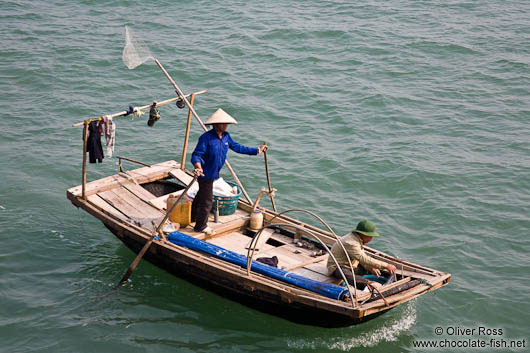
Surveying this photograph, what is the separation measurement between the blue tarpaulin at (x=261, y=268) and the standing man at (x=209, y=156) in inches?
16.3

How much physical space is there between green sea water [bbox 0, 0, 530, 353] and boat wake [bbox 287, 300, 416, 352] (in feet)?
0.09

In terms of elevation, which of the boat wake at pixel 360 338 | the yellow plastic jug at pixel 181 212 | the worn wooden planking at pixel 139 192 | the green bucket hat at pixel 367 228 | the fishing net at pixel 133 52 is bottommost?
the boat wake at pixel 360 338

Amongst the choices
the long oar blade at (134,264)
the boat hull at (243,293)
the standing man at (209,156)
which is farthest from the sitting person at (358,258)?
the long oar blade at (134,264)

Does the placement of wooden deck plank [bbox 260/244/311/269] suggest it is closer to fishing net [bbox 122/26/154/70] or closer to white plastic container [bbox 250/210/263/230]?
white plastic container [bbox 250/210/263/230]

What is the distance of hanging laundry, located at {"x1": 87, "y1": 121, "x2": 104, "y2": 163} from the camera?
332 inches

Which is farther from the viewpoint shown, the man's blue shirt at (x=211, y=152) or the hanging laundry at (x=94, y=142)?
the hanging laundry at (x=94, y=142)

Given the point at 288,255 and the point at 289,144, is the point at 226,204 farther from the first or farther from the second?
the point at 289,144

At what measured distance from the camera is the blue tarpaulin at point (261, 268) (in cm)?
696

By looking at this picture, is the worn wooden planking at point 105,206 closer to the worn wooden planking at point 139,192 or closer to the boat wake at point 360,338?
the worn wooden planking at point 139,192

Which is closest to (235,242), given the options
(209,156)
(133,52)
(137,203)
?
(209,156)

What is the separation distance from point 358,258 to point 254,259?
1351 mm

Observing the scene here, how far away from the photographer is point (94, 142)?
8500mm

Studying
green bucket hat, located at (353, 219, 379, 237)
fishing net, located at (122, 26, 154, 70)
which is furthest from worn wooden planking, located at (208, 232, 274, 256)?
fishing net, located at (122, 26, 154, 70)

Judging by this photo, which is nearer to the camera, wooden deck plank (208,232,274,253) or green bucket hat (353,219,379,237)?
green bucket hat (353,219,379,237)
